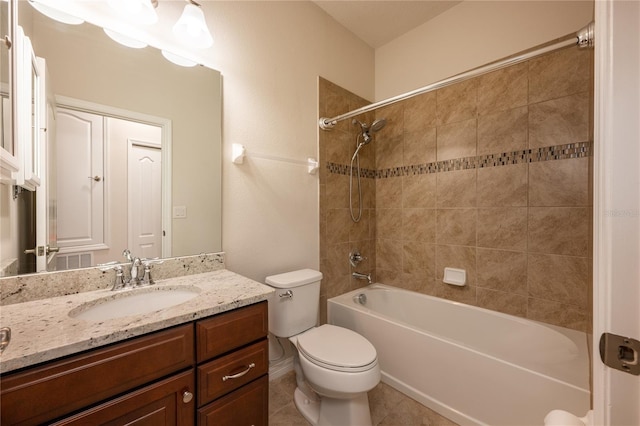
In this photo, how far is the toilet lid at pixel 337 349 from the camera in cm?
125

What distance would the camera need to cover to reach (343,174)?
Answer: 2.24 meters

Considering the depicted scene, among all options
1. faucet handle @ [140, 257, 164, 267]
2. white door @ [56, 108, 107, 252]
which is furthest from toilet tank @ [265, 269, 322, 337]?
white door @ [56, 108, 107, 252]

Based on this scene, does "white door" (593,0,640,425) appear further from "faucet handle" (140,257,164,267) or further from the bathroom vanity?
"faucet handle" (140,257,164,267)

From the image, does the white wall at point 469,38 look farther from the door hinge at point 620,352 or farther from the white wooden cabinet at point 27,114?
the white wooden cabinet at point 27,114

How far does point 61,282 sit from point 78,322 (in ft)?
1.25

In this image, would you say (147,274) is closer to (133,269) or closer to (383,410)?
(133,269)

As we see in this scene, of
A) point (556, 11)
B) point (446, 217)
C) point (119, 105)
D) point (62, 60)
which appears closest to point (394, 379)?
point (446, 217)

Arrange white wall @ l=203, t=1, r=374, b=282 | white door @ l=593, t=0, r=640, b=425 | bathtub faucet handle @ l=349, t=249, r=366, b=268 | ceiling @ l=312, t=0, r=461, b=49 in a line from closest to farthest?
1. white door @ l=593, t=0, r=640, b=425
2. white wall @ l=203, t=1, r=374, b=282
3. ceiling @ l=312, t=0, r=461, b=49
4. bathtub faucet handle @ l=349, t=249, r=366, b=268

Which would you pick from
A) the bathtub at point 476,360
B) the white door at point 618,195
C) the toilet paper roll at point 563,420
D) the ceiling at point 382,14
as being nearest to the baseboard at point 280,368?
the bathtub at point 476,360

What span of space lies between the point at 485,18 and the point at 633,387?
2.36 m

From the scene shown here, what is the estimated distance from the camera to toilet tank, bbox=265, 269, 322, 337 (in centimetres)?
157

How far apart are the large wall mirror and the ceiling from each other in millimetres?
1260

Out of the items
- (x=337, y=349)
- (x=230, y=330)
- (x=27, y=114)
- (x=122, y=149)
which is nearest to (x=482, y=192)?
(x=337, y=349)

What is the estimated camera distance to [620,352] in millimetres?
430
